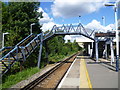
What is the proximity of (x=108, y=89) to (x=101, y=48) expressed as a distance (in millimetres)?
32009

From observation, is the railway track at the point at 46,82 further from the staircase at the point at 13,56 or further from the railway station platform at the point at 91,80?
the staircase at the point at 13,56

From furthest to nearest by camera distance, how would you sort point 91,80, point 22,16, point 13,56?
1. point 22,16
2. point 13,56
3. point 91,80

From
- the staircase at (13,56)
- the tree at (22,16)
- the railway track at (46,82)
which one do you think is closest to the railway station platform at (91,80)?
the railway track at (46,82)

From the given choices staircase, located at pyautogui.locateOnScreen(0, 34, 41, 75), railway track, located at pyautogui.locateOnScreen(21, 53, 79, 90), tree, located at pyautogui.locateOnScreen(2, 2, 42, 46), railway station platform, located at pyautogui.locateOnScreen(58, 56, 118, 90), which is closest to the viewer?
railway station platform, located at pyautogui.locateOnScreen(58, 56, 118, 90)

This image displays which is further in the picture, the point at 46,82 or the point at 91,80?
the point at 46,82

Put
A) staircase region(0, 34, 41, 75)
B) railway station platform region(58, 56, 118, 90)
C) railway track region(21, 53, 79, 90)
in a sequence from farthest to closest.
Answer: staircase region(0, 34, 41, 75)
railway track region(21, 53, 79, 90)
railway station platform region(58, 56, 118, 90)

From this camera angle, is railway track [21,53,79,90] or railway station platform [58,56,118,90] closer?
railway station platform [58,56,118,90]

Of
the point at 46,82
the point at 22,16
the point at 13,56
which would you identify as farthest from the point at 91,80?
the point at 22,16

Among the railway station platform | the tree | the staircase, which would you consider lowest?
the railway station platform

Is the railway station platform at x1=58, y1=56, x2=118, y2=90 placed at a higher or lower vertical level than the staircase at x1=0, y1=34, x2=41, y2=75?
lower

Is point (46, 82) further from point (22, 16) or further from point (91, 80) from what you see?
point (22, 16)

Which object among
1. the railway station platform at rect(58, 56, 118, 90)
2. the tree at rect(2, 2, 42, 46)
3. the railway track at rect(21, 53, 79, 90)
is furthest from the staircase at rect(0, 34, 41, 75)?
the tree at rect(2, 2, 42, 46)

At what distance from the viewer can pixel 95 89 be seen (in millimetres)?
7977

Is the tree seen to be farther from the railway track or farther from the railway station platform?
the railway station platform
